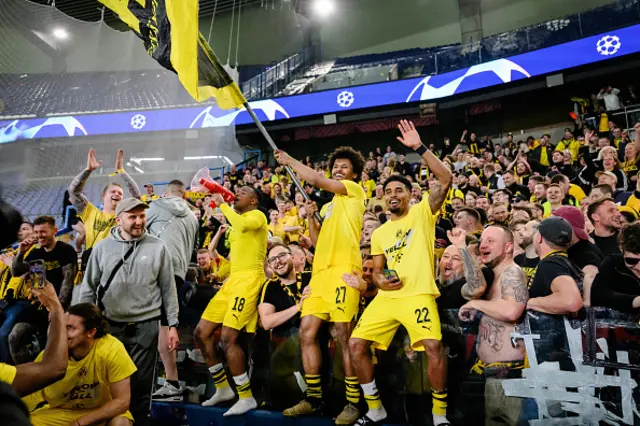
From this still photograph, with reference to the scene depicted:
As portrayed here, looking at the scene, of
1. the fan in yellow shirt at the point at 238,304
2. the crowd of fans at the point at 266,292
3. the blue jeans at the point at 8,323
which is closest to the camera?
the crowd of fans at the point at 266,292

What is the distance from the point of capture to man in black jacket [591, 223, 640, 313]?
3180mm

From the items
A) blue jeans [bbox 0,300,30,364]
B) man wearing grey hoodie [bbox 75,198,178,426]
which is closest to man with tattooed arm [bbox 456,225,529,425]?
man wearing grey hoodie [bbox 75,198,178,426]

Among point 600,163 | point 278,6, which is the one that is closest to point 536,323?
point 600,163

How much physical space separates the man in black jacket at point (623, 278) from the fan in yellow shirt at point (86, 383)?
3.34 meters

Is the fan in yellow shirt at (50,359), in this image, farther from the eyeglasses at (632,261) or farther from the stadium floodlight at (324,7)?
the stadium floodlight at (324,7)

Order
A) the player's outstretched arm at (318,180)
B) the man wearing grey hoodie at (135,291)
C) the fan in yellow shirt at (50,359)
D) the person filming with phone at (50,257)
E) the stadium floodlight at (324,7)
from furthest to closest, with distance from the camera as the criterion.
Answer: the stadium floodlight at (324,7), the person filming with phone at (50,257), the player's outstretched arm at (318,180), the man wearing grey hoodie at (135,291), the fan in yellow shirt at (50,359)

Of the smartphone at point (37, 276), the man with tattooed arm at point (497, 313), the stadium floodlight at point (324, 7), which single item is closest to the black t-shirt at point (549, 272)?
the man with tattooed arm at point (497, 313)

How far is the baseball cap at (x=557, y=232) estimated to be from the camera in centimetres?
376

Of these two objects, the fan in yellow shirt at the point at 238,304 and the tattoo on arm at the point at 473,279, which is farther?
the fan in yellow shirt at the point at 238,304

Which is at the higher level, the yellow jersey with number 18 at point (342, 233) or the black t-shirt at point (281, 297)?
the yellow jersey with number 18 at point (342, 233)

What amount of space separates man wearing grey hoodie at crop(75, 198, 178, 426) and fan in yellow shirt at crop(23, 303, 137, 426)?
410mm

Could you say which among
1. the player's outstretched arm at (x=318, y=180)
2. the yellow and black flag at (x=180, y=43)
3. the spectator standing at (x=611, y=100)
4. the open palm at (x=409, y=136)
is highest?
the spectator standing at (x=611, y=100)

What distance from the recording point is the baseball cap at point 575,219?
4379mm

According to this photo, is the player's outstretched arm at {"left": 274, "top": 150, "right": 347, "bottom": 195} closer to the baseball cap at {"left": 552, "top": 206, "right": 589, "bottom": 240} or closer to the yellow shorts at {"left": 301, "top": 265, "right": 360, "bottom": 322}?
the yellow shorts at {"left": 301, "top": 265, "right": 360, "bottom": 322}
